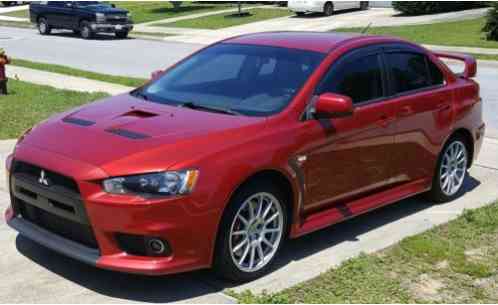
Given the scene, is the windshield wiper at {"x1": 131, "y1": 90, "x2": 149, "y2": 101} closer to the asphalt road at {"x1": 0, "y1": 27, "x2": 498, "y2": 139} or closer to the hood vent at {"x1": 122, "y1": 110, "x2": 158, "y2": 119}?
the hood vent at {"x1": 122, "y1": 110, "x2": 158, "y2": 119}

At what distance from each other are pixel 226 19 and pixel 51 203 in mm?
30415

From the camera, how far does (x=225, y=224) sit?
15.0ft

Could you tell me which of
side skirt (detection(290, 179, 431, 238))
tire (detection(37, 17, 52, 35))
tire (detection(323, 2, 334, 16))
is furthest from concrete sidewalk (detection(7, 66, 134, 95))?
tire (detection(323, 2, 334, 16))

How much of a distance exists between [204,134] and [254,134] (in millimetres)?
347

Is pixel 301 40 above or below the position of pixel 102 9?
above

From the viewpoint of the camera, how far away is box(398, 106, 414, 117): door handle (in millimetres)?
6027

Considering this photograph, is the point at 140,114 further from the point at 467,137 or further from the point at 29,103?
the point at 29,103

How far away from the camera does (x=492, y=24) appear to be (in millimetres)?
22969

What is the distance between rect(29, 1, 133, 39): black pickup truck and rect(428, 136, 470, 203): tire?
874 inches

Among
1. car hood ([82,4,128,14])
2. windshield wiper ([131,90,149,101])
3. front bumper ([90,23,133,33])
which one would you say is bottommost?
front bumper ([90,23,133,33])

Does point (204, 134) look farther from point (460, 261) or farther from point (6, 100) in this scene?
point (6, 100)

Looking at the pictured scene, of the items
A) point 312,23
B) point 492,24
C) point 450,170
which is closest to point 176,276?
point 450,170

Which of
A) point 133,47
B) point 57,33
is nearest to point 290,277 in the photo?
point 133,47

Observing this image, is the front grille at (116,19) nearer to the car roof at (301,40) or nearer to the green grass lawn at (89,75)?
the green grass lawn at (89,75)
